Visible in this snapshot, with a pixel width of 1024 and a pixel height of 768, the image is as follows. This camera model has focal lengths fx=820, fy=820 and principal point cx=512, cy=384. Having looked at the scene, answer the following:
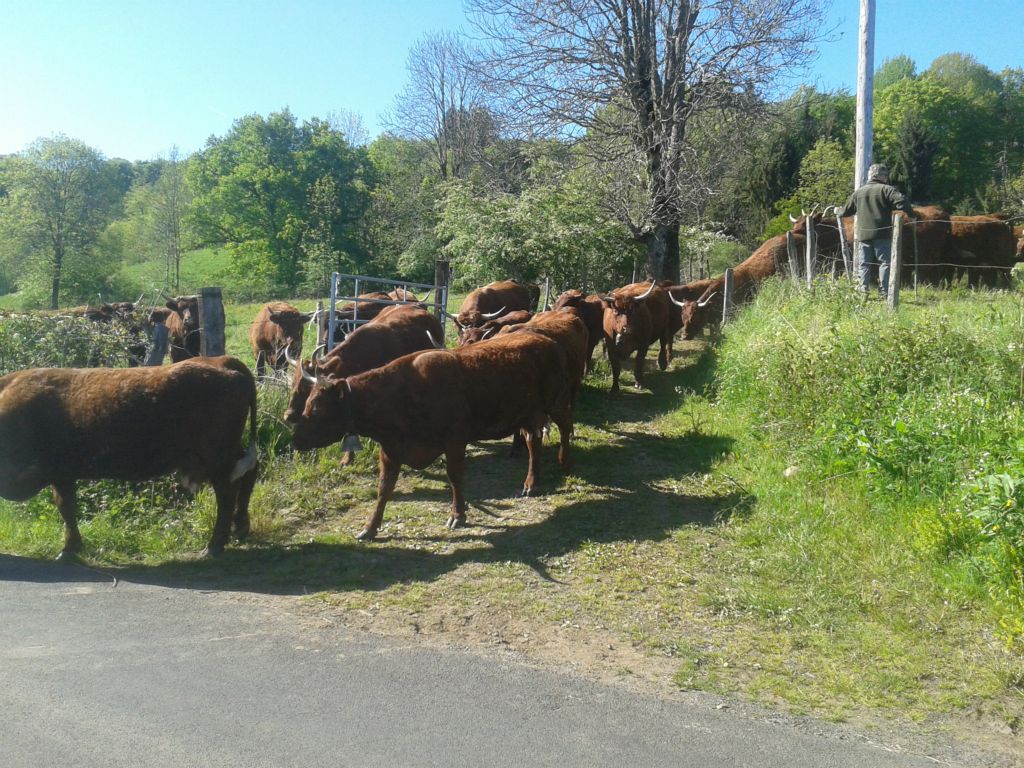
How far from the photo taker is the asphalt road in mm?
3941

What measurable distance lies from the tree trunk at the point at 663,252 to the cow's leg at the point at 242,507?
14.9 metres

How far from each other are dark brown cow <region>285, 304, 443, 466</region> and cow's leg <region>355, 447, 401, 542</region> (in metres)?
1.20

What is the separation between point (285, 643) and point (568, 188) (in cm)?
1758

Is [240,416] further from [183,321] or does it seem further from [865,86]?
[865,86]

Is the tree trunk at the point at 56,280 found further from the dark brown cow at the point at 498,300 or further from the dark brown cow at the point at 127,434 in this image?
the dark brown cow at the point at 127,434

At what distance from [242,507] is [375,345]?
3.56 m

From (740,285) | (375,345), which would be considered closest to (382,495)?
(375,345)

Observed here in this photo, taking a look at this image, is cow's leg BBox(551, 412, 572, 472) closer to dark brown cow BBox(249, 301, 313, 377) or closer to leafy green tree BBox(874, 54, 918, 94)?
dark brown cow BBox(249, 301, 313, 377)

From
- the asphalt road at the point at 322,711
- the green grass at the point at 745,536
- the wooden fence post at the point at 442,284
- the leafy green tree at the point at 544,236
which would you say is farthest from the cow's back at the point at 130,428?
the leafy green tree at the point at 544,236

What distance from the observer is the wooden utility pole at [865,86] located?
13.2 metres

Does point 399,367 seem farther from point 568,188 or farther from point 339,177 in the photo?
point 339,177

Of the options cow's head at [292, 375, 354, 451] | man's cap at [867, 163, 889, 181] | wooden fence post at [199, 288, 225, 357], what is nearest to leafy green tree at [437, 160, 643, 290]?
man's cap at [867, 163, 889, 181]

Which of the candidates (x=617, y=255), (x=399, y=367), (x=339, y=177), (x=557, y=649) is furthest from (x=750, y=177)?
(x=557, y=649)

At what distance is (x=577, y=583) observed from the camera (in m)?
6.41
